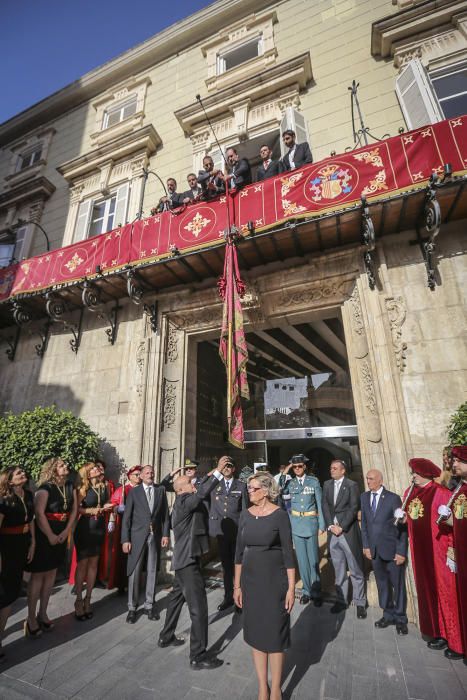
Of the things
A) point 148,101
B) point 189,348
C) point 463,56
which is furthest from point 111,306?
point 463,56

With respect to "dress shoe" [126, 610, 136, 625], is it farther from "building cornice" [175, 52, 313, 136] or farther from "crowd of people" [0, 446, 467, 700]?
"building cornice" [175, 52, 313, 136]

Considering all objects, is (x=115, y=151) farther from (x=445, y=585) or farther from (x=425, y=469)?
(x=445, y=585)

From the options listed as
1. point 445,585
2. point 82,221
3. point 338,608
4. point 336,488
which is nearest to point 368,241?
point 336,488

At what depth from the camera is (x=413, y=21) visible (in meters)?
7.64

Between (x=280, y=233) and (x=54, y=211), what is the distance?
956cm

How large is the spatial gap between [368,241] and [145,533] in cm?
576

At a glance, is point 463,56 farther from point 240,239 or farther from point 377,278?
point 240,239

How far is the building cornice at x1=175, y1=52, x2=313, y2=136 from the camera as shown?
8.59m

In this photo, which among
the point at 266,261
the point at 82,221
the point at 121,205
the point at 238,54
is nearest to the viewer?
the point at 266,261

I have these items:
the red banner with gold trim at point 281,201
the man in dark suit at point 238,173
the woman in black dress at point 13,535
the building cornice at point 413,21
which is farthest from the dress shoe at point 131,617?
the building cornice at point 413,21

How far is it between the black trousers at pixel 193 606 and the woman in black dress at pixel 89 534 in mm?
1473

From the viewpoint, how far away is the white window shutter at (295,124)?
7.79 m

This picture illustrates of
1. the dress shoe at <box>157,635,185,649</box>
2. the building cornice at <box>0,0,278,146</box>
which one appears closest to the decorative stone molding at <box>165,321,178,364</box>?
the dress shoe at <box>157,635,185,649</box>

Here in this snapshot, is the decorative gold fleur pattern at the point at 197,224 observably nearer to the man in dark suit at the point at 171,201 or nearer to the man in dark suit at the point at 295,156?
the man in dark suit at the point at 171,201
